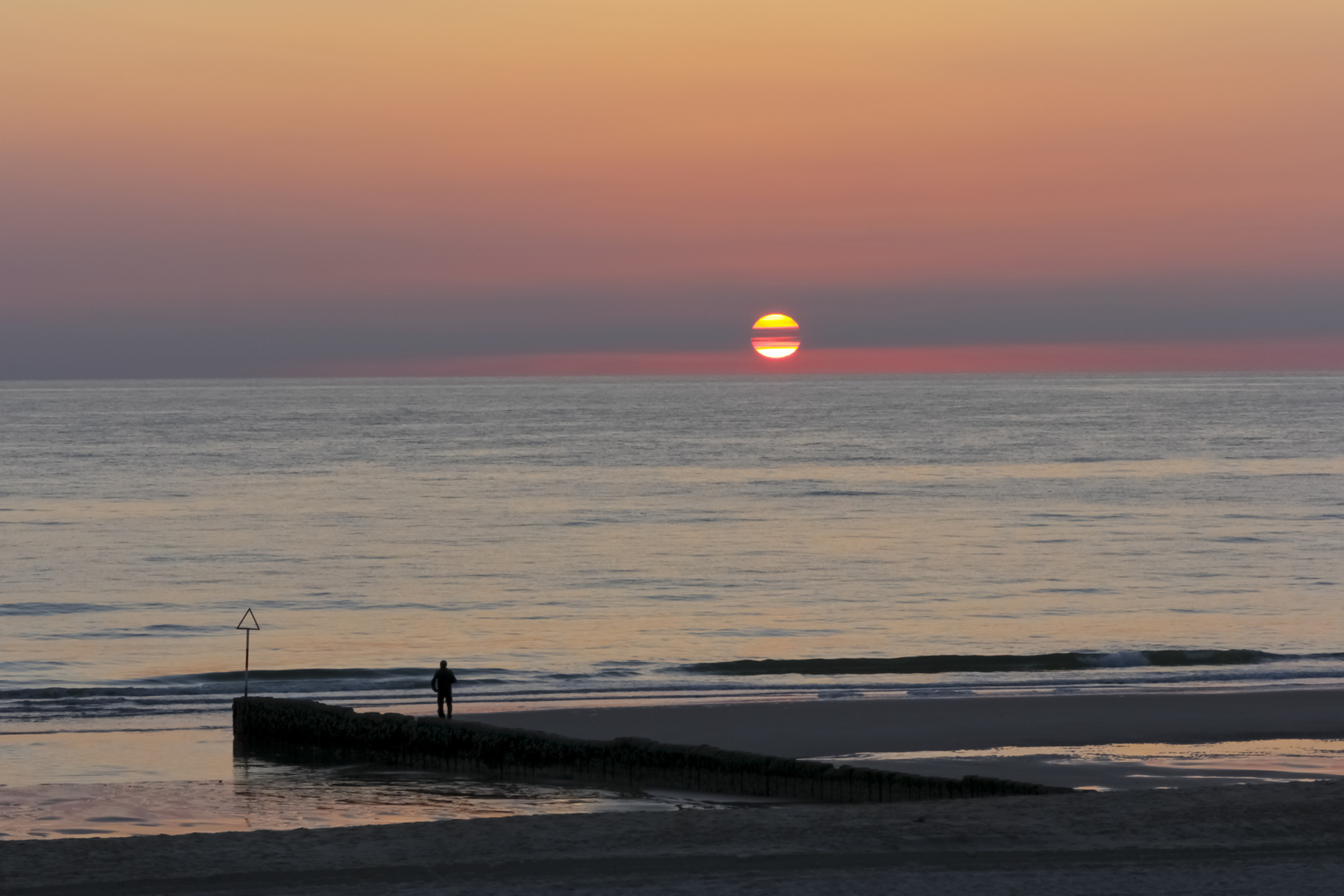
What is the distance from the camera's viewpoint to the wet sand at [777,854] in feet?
35.1

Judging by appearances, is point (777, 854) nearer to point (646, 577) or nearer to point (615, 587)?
point (615, 587)

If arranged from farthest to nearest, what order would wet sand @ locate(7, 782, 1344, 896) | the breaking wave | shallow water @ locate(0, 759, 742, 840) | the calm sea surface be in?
the breaking wave
the calm sea surface
shallow water @ locate(0, 759, 742, 840)
wet sand @ locate(7, 782, 1344, 896)

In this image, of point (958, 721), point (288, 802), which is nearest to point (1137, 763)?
point (958, 721)

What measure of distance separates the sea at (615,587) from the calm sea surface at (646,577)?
0.55 feet

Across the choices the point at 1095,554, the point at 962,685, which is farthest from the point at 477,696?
the point at 1095,554

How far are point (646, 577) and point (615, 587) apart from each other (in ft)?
7.88

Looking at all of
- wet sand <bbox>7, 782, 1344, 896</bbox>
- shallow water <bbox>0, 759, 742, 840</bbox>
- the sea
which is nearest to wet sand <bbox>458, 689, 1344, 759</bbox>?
the sea

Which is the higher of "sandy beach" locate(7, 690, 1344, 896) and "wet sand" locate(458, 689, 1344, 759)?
"wet sand" locate(458, 689, 1344, 759)

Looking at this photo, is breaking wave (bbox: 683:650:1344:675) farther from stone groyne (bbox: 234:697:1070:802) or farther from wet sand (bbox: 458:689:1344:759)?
stone groyne (bbox: 234:697:1070:802)

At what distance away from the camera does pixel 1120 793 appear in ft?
44.7

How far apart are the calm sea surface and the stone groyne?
14.0 ft

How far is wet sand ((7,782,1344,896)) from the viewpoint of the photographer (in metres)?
10.7

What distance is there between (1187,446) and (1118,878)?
104m

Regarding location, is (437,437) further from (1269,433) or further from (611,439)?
(1269,433)
